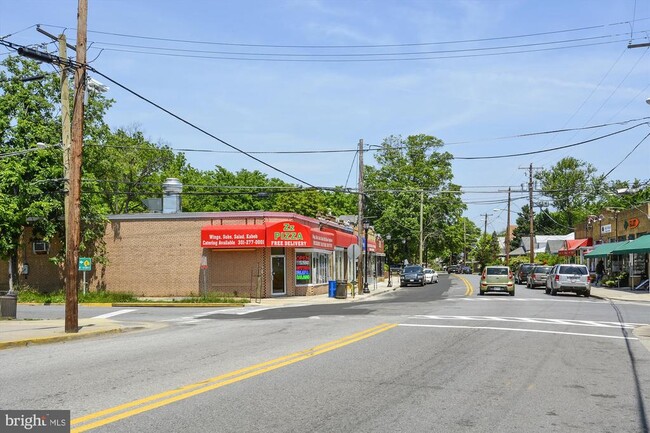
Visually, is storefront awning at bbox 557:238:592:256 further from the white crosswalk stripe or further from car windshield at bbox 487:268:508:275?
the white crosswalk stripe

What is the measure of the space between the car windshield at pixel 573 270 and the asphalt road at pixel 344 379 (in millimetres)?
18510

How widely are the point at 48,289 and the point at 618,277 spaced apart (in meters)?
36.5

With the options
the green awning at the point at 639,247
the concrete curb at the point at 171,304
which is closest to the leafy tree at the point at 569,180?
the green awning at the point at 639,247

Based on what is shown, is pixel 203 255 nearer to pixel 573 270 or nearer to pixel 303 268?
pixel 303 268

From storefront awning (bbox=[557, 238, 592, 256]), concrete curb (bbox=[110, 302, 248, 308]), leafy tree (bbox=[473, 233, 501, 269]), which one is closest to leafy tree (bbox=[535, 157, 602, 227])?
leafy tree (bbox=[473, 233, 501, 269])

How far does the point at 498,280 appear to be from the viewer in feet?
115

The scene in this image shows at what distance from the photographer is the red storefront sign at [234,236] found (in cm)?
3266

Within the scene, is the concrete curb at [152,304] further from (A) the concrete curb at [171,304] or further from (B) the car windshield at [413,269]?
(B) the car windshield at [413,269]

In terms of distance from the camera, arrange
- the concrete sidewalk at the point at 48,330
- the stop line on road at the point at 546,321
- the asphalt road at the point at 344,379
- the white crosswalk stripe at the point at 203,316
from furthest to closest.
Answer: the white crosswalk stripe at the point at 203,316
the stop line on road at the point at 546,321
the concrete sidewalk at the point at 48,330
the asphalt road at the point at 344,379

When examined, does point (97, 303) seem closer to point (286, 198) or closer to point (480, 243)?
point (286, 198)

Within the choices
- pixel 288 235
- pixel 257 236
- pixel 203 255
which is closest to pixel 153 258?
pixel 203 255

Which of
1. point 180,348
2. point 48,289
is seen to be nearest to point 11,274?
point 48,289

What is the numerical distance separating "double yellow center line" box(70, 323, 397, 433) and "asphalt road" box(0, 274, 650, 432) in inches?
0.9

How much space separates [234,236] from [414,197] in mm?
50556
